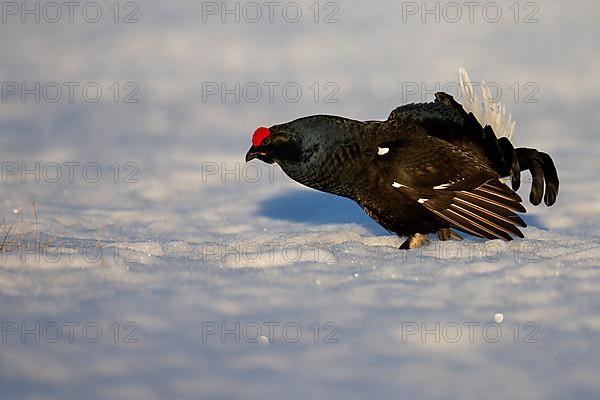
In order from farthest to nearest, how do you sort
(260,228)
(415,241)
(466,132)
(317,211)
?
(317,211) < (260,228) < (466,132) < (415,241)

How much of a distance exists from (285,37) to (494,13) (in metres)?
3.96

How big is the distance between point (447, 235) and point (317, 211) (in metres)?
1.78

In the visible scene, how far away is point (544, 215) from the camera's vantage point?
7207mm

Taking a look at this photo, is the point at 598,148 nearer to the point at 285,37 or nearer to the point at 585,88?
the point at 585,88

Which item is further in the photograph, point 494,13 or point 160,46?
point 494,13

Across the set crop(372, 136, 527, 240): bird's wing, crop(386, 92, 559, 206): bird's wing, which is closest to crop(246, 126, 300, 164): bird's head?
crop(372, 136, 527, 240): bird's wing

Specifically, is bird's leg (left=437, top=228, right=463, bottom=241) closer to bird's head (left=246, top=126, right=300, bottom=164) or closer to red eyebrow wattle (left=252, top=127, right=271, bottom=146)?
bird's head (left=246, top=126, right=300, bottom=164)

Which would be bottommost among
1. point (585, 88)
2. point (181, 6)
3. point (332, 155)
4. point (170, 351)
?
point (170, 351)

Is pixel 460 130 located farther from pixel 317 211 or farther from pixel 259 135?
pixel 317 211

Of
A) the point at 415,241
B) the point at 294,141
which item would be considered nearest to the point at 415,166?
the point at 415,241

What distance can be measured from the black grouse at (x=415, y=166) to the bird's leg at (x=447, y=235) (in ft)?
0.40

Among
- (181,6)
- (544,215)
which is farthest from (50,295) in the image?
(181,6)

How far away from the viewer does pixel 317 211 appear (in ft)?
24.3

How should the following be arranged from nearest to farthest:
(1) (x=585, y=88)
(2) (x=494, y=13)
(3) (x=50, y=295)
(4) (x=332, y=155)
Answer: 1. (3) (x=50, y=295)
2. (4) (x=332, y=155)
3. (1) (x=585, y=88)
4. (2) (x=494, y=13)
